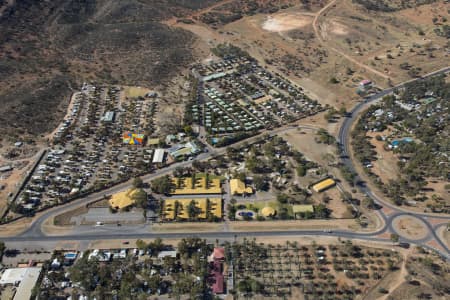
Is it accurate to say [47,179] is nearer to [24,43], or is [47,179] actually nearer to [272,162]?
[272,162]

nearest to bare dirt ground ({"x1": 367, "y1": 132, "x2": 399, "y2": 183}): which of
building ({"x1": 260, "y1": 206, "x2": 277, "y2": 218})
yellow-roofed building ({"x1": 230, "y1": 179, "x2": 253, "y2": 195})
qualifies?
building ({"x1": 260, "y1": 206, "x2": 277, "y2": 218})

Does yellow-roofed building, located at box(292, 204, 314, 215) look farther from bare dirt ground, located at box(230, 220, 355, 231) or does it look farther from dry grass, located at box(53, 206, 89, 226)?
dry grass, located at box(53, 206, 89, 226)

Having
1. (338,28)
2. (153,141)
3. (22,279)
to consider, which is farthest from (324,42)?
(22,279)

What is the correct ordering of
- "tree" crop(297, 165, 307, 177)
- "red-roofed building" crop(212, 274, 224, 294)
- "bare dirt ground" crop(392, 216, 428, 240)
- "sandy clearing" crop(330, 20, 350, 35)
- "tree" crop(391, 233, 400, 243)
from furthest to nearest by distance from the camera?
"sandy clearing" crop(330, 20, 350, 35) < "tree" crop(297, 165, 307, 177) < "bare dirt ground" crop(392, 216, 428, 240) < "tree" crop(391, 233, 400, 243) < "red-roofed building" crop(212, 274, 224, 294)

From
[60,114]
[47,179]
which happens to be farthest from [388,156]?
[60,114]

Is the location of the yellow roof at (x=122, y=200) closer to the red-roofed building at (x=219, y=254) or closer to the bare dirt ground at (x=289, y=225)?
the red-roofed building at (x=219, y=254)

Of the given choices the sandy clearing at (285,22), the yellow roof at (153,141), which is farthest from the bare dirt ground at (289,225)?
the sandy clearing at (285,22)

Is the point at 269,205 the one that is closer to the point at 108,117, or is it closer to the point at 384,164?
the point at 384,164
